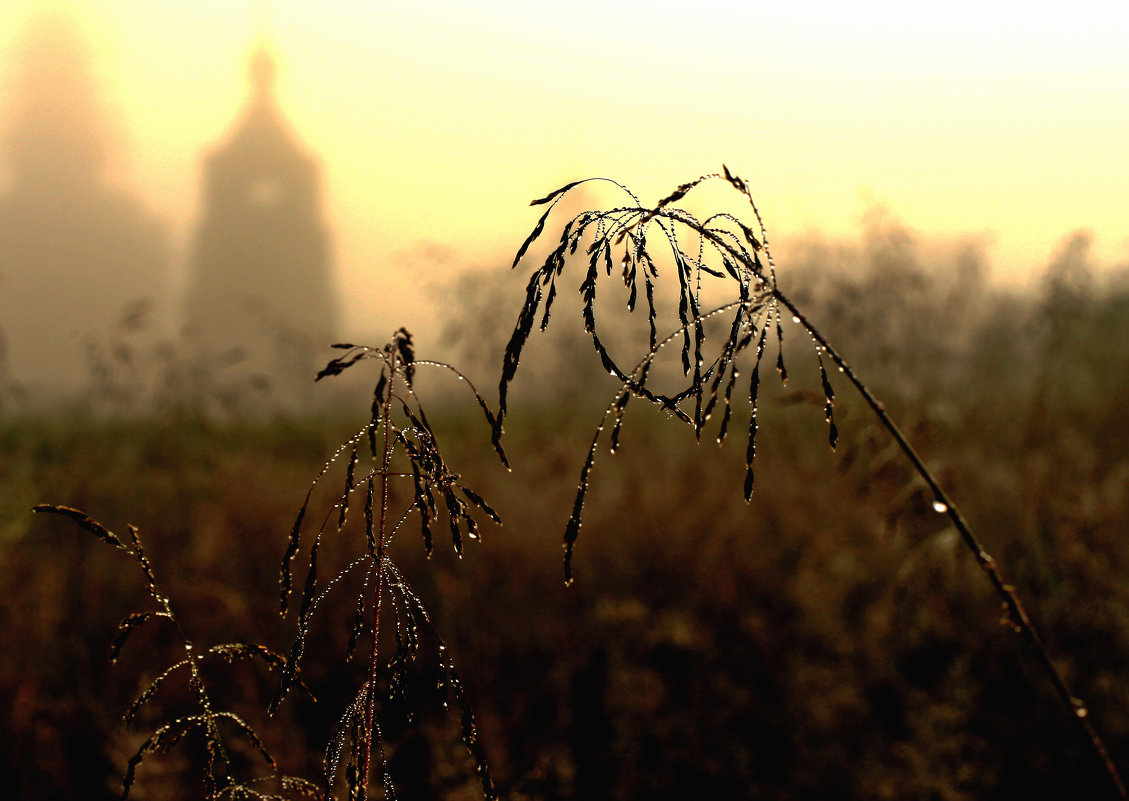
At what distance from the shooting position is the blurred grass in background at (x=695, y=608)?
8.94 ft

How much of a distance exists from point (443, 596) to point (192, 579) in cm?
115

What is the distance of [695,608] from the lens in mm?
3475

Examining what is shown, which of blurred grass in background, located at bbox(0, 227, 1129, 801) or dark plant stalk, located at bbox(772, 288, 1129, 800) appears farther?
blurred grass in background, located at bbox(0, 227, 1129, 801)

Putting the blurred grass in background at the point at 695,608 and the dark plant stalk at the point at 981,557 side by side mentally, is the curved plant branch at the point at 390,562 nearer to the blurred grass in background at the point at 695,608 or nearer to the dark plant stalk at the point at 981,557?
the dark plant stalk at the point at 981,557

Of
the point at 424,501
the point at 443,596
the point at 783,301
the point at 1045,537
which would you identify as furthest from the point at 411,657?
the point at 1045,537

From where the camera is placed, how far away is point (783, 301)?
32.3 inches

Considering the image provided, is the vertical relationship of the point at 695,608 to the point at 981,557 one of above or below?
above

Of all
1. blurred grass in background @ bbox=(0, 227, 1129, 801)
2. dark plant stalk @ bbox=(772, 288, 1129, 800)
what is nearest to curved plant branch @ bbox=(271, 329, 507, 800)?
dark plant stalk @ bbox=(772, 288, 1129, 800)

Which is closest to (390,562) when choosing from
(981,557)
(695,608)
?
(981,557)

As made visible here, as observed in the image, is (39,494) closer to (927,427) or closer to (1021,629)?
(927,427)

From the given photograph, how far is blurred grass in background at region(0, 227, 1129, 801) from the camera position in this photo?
107 inches

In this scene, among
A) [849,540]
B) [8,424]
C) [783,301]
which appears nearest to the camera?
[783,301]

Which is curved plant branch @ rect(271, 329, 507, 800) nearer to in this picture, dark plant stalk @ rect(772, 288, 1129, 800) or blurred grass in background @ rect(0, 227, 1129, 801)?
dark plant stalk @ rect(772, 288, 1129, 800)

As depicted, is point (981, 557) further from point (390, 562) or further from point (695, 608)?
point (695, 608)
